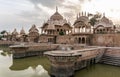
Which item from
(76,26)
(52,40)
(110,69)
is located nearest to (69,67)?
(110,69)

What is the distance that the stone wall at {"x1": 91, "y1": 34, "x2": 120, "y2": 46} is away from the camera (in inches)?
784

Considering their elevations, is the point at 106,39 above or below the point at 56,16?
below

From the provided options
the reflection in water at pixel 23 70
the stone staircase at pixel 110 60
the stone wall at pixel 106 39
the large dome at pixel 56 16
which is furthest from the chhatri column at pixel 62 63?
the large dome at pixel 56 16

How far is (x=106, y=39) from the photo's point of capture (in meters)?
21.0

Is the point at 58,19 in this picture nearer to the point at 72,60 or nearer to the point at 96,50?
the point at 96,50

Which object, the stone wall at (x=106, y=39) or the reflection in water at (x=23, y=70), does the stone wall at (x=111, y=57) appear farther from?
the stone wall at (x=106, y=39)

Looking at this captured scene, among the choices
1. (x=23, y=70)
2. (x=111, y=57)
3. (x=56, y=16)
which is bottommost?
(x=23, y=70)

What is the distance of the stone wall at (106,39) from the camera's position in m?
19.9

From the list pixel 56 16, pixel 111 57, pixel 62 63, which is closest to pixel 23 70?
pixel 62 63

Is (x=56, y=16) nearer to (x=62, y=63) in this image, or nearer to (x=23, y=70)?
(x=23, y=70)

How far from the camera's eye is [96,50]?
14016 millimetres

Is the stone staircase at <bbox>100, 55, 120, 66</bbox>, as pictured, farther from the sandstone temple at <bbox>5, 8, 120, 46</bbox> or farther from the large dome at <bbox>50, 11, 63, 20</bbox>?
the large dome at <bbox>50, 11, 63, 20</bbox>

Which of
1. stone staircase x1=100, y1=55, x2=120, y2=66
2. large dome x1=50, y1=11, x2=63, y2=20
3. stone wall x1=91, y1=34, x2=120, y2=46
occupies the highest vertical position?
large dome x1=50, y1=11, x2=63, y2=20

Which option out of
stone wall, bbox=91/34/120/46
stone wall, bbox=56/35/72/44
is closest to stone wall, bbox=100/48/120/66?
stone wall, bbox=91/34/120/46
